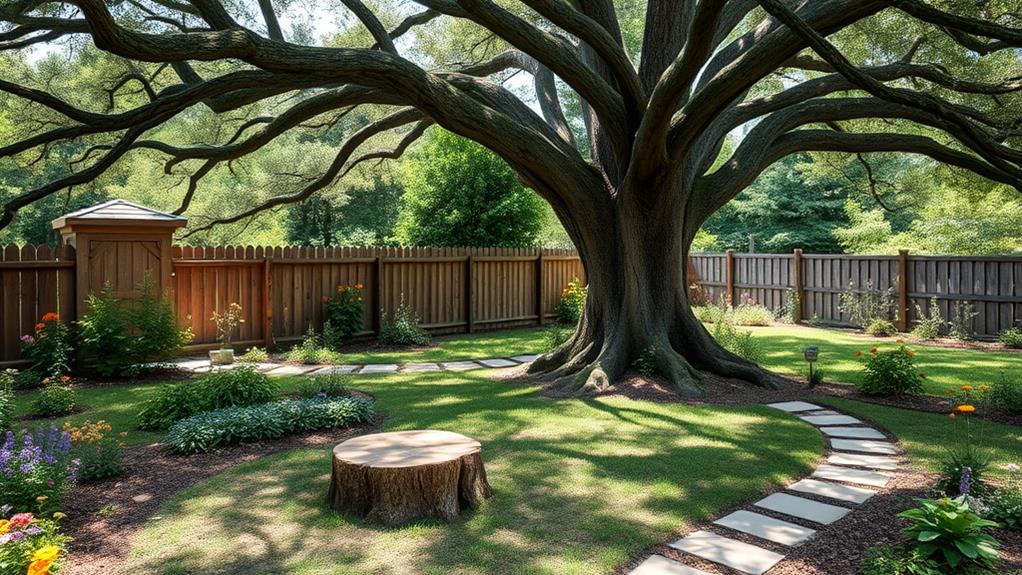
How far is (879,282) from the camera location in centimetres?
1355

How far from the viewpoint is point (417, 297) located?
1316 cm

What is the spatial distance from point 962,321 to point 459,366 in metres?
9.84

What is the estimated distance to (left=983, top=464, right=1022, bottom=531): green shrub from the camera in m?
3.47

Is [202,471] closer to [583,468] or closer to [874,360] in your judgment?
[583,468]

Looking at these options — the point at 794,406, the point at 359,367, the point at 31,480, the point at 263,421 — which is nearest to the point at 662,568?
the point at 31,480

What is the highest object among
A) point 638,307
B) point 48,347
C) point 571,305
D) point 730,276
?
point 730,276

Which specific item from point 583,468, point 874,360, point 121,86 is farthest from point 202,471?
point 121,86

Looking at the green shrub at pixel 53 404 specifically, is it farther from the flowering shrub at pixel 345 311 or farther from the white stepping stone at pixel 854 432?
the white stepping stone at pixel 854 432

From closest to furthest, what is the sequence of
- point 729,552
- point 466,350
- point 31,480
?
point 729,552, point 31,480, point 466,350

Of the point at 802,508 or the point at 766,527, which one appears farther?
the point at 802,508

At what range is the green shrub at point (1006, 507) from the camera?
347cm

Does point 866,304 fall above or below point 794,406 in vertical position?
above

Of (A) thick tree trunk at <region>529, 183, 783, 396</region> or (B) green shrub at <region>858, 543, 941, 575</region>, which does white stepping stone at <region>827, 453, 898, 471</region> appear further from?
(A) thick tree trunk at <region>529, 183, 783, 396</region>

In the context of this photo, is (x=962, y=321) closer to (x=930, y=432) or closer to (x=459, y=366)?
(x=930, y=432)
